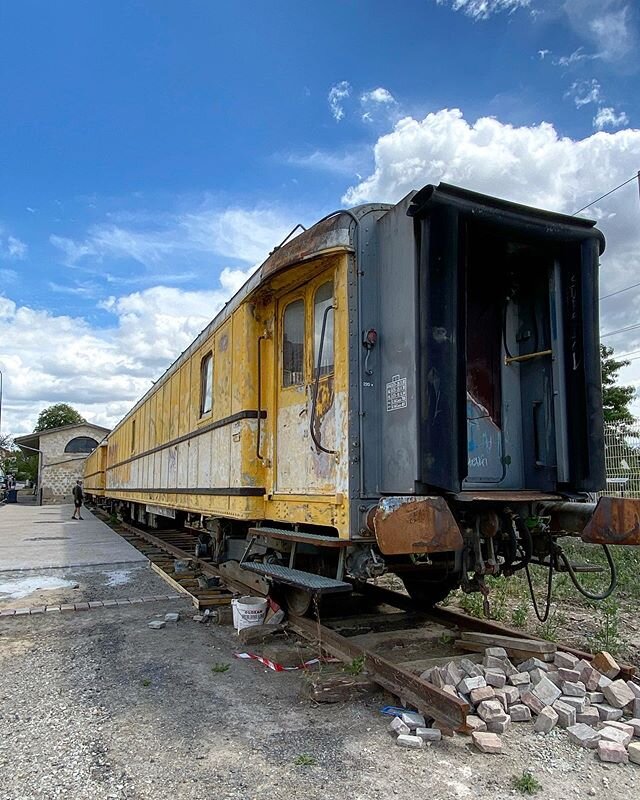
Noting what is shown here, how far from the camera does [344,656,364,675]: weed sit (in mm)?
4047

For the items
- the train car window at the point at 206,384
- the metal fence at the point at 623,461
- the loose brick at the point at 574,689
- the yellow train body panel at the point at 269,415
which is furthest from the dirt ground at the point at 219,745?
the metal fence at the point at 623,461

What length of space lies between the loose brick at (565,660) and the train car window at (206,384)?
4.52 m

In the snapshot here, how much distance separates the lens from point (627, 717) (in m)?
3.49

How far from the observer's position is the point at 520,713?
3479 millimetres

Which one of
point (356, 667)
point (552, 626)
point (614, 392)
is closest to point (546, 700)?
point (356, 667)

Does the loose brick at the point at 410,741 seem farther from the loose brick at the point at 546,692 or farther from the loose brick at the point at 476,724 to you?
the loose brick at the point at 546,692

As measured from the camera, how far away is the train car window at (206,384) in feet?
24.2

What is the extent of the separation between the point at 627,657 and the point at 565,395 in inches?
81.9

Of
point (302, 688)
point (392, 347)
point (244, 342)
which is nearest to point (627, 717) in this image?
point (302, 688)

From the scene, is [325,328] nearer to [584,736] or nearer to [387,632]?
[387,632]

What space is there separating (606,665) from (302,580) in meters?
2.00

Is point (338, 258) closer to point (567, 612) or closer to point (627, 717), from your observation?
point (627, 717)

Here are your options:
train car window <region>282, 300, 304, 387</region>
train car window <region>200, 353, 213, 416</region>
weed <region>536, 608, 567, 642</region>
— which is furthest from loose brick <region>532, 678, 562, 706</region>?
train car window <region>200, 353, 213, 416</region>

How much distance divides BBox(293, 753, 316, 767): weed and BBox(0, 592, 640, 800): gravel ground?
2 cm
